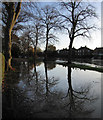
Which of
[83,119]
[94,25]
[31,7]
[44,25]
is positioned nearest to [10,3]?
[31,7]

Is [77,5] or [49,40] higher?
[77,5]

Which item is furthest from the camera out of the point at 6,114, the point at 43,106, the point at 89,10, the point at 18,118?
the point at 89,10

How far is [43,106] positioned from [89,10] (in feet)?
52.2

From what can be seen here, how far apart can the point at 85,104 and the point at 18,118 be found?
2.23m

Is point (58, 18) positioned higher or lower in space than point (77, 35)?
higher

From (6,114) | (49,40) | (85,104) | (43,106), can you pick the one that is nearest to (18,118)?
(6,114)

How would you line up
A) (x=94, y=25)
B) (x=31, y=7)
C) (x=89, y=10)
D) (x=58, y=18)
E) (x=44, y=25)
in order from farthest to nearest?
1. (x=44, y=25)
2. (x=58, y=18)
3. (x=94, y=25)
4. (x=89, y=10)
5. (x=31, y=7)

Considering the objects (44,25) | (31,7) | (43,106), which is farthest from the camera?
(44,25)

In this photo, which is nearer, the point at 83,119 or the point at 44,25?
the point at 83,119

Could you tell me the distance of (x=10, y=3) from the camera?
28.4ft

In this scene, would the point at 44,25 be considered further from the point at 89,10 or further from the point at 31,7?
the point at 31,7

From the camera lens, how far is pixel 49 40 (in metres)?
27.1

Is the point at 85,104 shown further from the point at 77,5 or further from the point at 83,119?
the point at 77,5

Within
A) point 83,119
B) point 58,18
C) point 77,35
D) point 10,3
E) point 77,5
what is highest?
point 77,5
